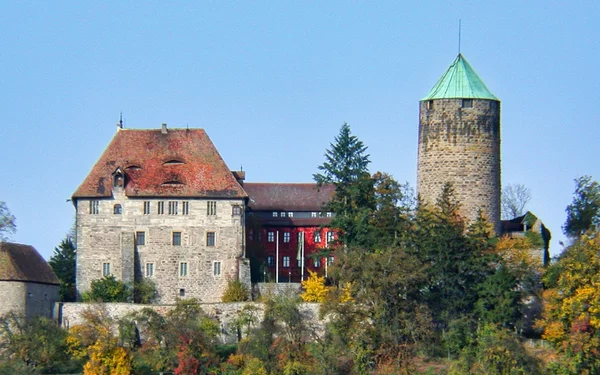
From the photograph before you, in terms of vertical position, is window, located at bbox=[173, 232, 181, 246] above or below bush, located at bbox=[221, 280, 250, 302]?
above

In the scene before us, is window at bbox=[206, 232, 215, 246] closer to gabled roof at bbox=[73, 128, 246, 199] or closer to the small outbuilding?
gabled roof at bbox=[73, 128, 246, 199]

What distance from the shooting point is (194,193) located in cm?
8975

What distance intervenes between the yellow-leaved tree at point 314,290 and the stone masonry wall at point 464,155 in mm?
6911

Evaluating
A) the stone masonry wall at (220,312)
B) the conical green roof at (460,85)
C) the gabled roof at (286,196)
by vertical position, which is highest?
the conical green roof at (460,85)

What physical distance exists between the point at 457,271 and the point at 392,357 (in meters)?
5.19

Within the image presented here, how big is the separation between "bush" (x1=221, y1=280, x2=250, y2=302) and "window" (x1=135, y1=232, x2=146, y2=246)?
466 cm

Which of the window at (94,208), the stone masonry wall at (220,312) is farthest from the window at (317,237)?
the window at (94,208)

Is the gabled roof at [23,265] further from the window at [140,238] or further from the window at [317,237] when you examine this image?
the window at [317,237]

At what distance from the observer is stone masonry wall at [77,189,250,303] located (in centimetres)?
8906

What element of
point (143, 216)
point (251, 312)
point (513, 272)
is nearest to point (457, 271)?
point (513, 272)

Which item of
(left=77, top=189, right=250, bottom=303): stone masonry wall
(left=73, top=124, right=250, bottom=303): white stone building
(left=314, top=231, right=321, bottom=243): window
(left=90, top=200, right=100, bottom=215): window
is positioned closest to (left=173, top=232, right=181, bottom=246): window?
(left=73, top=124, right=250, bottom=303): white stone building

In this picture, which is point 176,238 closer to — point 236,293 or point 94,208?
point 94,208

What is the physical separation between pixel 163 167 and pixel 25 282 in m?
9.65

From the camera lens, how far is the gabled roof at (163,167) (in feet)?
295
